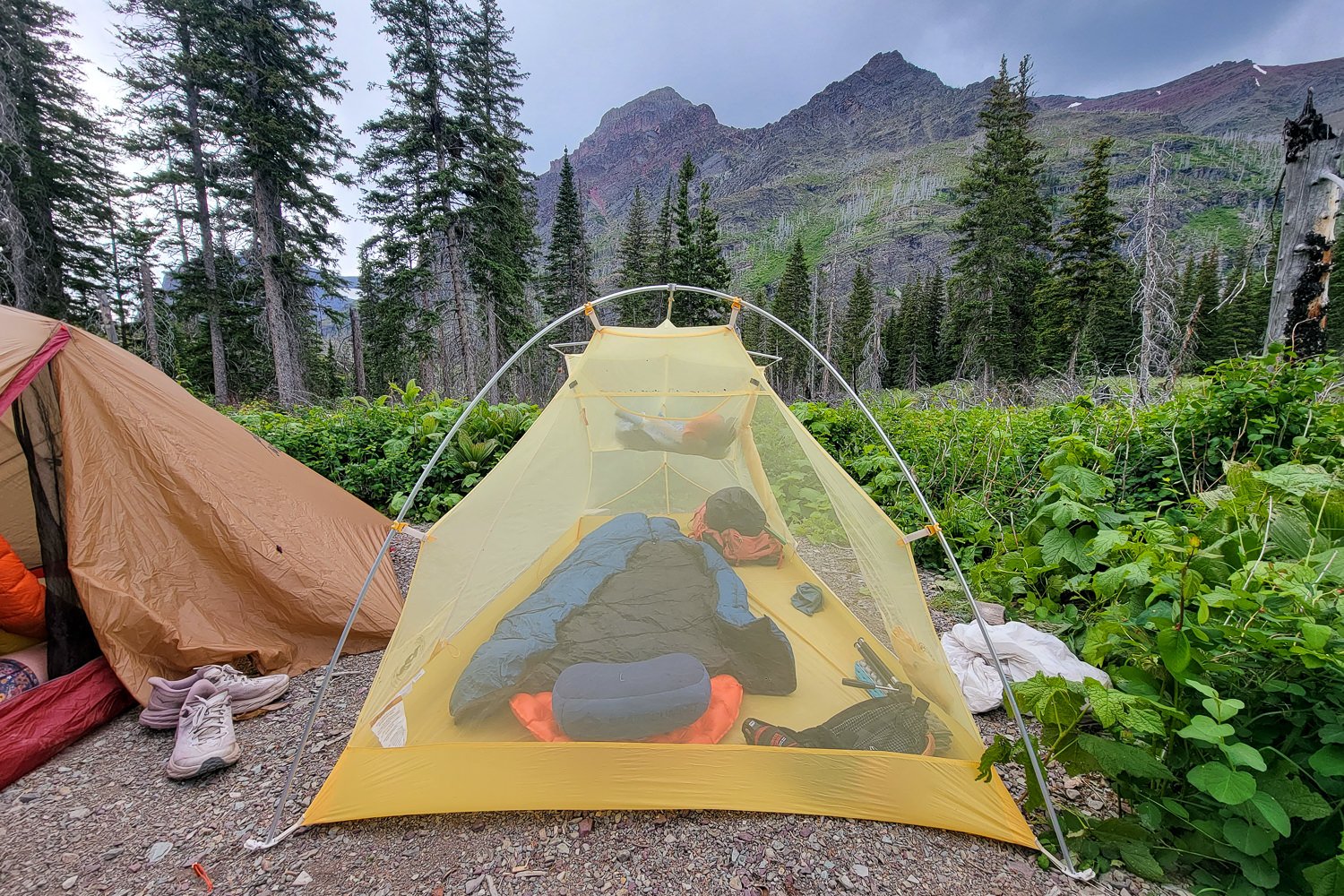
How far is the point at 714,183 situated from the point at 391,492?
172 metres

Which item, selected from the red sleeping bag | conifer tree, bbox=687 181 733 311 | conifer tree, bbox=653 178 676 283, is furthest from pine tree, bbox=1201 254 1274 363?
the red sleeping bag

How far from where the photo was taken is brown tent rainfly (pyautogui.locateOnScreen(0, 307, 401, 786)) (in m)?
2.41

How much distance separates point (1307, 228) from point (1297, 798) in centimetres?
385

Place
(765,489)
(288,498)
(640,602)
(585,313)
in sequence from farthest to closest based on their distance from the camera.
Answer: (288,498)
(765,489)
(585,313)
(640,602)

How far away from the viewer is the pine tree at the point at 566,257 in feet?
82.6

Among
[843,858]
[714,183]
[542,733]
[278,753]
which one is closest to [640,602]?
[542,733]

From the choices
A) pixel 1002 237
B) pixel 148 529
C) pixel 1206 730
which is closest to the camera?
pixel 1206 730

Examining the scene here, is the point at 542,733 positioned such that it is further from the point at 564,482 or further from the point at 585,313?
the point at 585,313

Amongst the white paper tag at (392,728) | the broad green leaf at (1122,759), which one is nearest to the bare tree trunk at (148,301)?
the white paper tag at (392,728)

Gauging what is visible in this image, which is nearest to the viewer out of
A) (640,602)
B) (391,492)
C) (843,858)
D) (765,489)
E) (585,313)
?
(843,858)

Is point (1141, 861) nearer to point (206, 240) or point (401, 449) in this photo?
point (401, 449)

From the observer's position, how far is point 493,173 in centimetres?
1312

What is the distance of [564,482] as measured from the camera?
306 centimetres

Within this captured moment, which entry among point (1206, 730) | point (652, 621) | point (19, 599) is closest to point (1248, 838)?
point (1206, 730)
